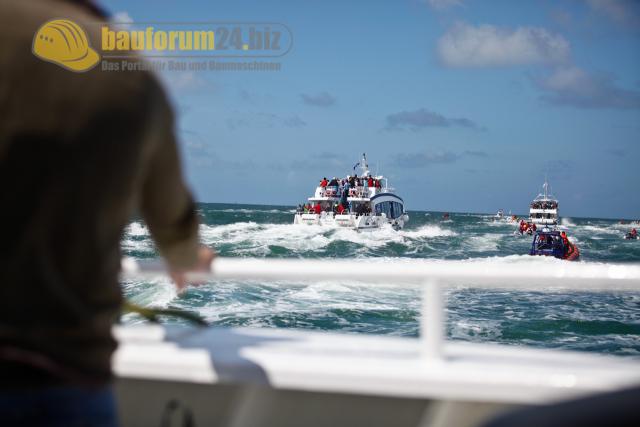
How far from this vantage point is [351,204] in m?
41.8

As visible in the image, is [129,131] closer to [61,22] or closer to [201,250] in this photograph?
[61,22]

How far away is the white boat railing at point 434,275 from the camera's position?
66.4 inches

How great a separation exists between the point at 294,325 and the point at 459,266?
919 cm

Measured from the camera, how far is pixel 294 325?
10.6 meters

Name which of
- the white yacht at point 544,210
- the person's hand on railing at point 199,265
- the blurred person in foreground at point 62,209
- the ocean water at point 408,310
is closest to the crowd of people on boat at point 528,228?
the white yacht at point 544,210

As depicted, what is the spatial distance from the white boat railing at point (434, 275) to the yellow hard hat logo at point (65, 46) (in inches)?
34.8

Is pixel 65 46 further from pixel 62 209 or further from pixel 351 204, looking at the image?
pixel 351 204

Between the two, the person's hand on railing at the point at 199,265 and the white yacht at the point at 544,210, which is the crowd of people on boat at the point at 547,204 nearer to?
the white yacht at the point at 544,210

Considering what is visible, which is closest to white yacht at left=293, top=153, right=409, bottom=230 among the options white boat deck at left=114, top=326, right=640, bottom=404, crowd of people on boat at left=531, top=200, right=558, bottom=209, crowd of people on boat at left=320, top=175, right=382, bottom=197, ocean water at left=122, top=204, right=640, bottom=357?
crowd of people on boat at left=320, top=175, right=382, bottom=197

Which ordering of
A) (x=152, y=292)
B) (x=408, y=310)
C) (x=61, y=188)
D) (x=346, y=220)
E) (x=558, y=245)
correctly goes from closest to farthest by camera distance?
(x=61, y=188), (x=408, y=310), (x=152, y=292), (x=558, y=245), (x=346, y=220)

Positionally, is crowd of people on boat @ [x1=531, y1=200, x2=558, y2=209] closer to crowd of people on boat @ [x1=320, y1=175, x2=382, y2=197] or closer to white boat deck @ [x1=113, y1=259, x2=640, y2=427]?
crowd of people on boat @ [x1=320, y1=175, x2=382, y2=197]

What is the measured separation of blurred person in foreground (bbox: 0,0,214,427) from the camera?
810mm

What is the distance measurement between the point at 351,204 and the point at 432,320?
4016cm

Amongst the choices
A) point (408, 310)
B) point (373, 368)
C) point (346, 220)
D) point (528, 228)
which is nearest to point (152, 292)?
point (408, 310)
